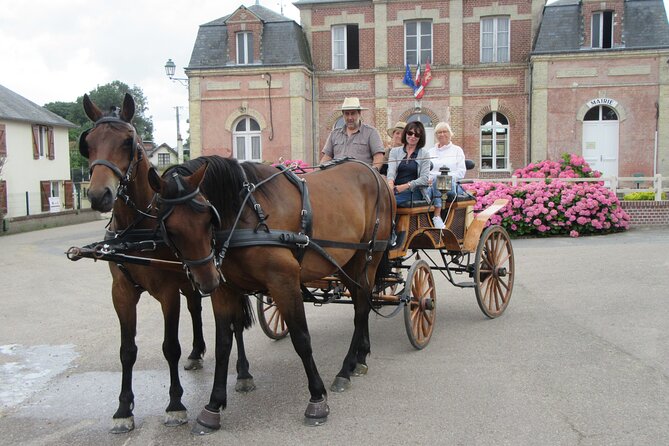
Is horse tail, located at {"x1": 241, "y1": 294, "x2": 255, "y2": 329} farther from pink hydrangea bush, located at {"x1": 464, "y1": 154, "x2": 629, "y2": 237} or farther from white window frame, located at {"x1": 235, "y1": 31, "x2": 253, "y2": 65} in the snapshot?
white window frame, located at {"x1": 235, "y1": 31, "x2": 253, "y2": 65}

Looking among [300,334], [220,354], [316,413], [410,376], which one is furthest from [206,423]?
[410,376]

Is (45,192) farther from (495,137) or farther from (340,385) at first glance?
(340,385)

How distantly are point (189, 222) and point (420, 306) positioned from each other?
10.4 feet

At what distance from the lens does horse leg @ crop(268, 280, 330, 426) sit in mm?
4422

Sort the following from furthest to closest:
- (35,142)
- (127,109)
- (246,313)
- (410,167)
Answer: (35,142), (410,167), (246,313), (127,109)

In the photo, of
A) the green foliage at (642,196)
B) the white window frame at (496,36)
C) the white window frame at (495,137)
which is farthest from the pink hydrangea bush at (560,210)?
the white window frame at (496,36)

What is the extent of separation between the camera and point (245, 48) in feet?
83.3

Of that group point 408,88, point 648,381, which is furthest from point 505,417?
point 408,88

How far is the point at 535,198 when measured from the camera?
15609mm

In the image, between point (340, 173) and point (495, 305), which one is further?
point (495, 305)

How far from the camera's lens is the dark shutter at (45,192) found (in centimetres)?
2912

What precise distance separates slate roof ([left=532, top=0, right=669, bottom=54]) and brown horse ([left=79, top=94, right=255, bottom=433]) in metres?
21.7

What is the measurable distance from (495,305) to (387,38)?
63.5ft

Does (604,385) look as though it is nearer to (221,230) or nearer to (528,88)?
(221,230)
